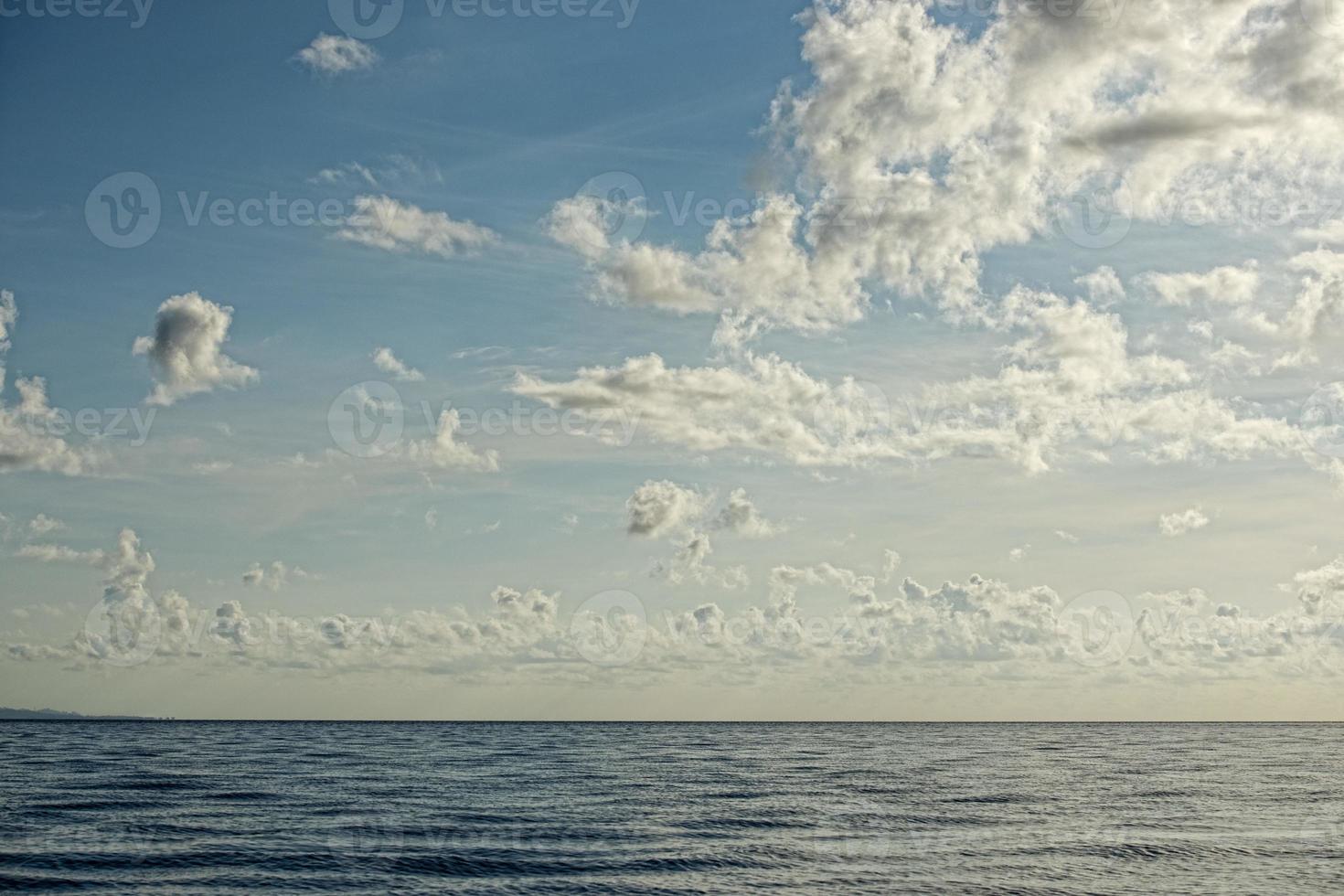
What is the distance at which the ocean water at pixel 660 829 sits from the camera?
48.3 m

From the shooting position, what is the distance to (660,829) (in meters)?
63.7

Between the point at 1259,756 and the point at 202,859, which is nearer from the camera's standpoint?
the point at 202,859

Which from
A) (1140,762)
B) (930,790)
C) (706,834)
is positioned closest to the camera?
(706,834)

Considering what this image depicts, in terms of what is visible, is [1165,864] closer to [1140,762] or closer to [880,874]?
[880,874]

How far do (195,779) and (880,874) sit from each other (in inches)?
2745

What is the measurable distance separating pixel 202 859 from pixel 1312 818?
66.4 meters

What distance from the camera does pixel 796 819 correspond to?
68688mm

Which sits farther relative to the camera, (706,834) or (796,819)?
(796,819)

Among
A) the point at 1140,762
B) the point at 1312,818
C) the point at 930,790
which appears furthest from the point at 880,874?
the point at 1140,762

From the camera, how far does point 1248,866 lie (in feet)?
170

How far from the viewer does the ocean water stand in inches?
1903

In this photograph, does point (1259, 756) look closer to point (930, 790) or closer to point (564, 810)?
point (930, 790)

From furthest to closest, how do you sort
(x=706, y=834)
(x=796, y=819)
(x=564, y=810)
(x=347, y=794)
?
(x=347, y=794), (x=564, y=810), (x=796, y=819), (x=706, y=834)

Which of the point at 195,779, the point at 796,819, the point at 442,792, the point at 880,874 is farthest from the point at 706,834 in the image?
the point at 195,779
